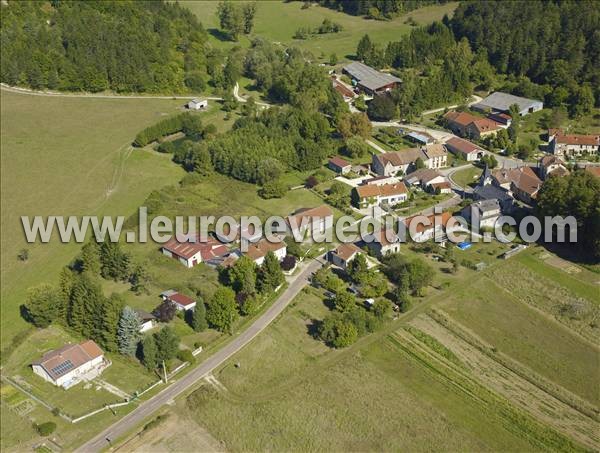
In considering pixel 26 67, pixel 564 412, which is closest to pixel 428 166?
pixel 564 412

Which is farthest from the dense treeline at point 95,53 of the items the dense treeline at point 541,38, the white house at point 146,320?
the white house at point 146,320

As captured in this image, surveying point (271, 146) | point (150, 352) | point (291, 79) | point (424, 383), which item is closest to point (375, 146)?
point (271, 146)

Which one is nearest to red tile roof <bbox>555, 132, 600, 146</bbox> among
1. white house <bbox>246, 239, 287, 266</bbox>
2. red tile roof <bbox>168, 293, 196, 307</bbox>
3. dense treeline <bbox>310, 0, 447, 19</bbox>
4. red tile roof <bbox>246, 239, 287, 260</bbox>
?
white house <bbox>246, 239, 287, 266</bbox>

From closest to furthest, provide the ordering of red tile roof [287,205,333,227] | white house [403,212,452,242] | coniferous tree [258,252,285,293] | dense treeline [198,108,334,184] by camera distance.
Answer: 1. coniferous tree [258,252,285,293]
2. white house [403,212,452,242]
3. red tile roof [287,205,333,227]
4. dense treeline [198,108,334,184]

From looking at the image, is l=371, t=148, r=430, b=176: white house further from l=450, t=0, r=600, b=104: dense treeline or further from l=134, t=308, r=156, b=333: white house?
l=134, t=308, r=156, b=333: white house

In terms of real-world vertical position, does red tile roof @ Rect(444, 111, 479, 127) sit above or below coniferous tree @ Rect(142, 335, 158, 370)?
above

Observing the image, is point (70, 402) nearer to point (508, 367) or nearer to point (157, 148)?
point (508, 367)
